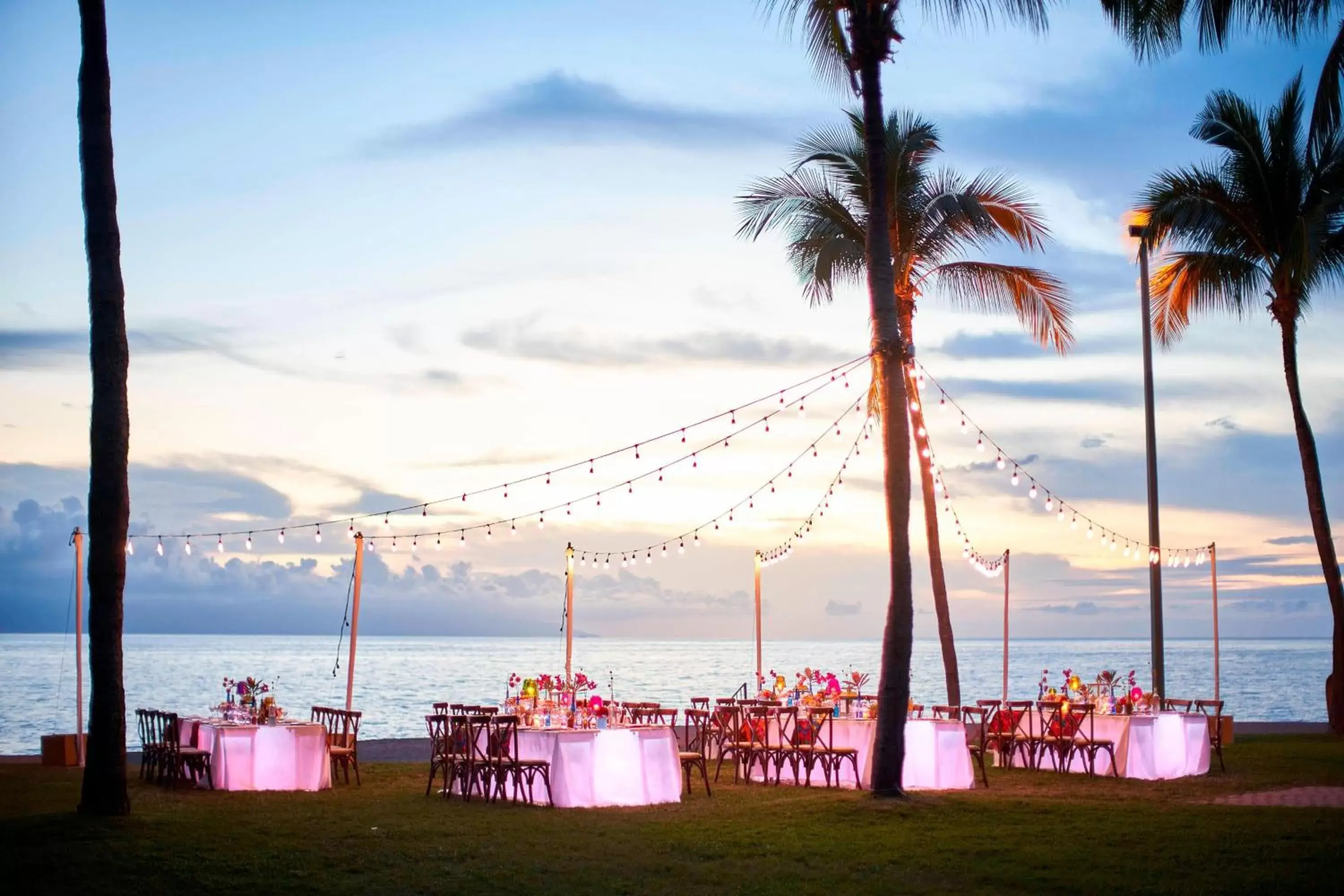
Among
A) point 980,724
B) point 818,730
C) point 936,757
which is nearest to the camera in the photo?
point 936,757

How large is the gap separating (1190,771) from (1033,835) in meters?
6.17

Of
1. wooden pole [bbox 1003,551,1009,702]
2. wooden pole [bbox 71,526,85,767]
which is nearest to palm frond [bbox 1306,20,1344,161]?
wooden pole [bbox 1003,551,1009,702]

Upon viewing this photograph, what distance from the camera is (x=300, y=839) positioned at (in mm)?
10344

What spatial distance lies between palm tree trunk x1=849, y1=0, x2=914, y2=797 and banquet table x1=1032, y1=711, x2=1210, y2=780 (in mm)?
4402

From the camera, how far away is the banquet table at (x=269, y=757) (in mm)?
13953

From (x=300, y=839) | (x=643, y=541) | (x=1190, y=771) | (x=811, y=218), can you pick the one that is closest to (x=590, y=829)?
(x=300, y=839)

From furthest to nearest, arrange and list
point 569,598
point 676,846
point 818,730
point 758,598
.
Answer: point 758,598, point 569,598, point 818,730, point 676,846

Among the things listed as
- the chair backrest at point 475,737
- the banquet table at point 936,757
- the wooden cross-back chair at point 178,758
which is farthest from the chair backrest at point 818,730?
the wooden cross-back chair at point 178,758

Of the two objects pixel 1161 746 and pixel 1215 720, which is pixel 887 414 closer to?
pixel 1161 746

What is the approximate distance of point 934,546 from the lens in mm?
20125

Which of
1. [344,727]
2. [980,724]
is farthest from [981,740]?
[344,727]

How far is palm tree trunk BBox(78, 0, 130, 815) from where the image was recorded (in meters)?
11.1

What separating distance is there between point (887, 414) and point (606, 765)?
4.12 meters

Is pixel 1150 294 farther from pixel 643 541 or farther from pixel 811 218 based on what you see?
pixel 643 541
